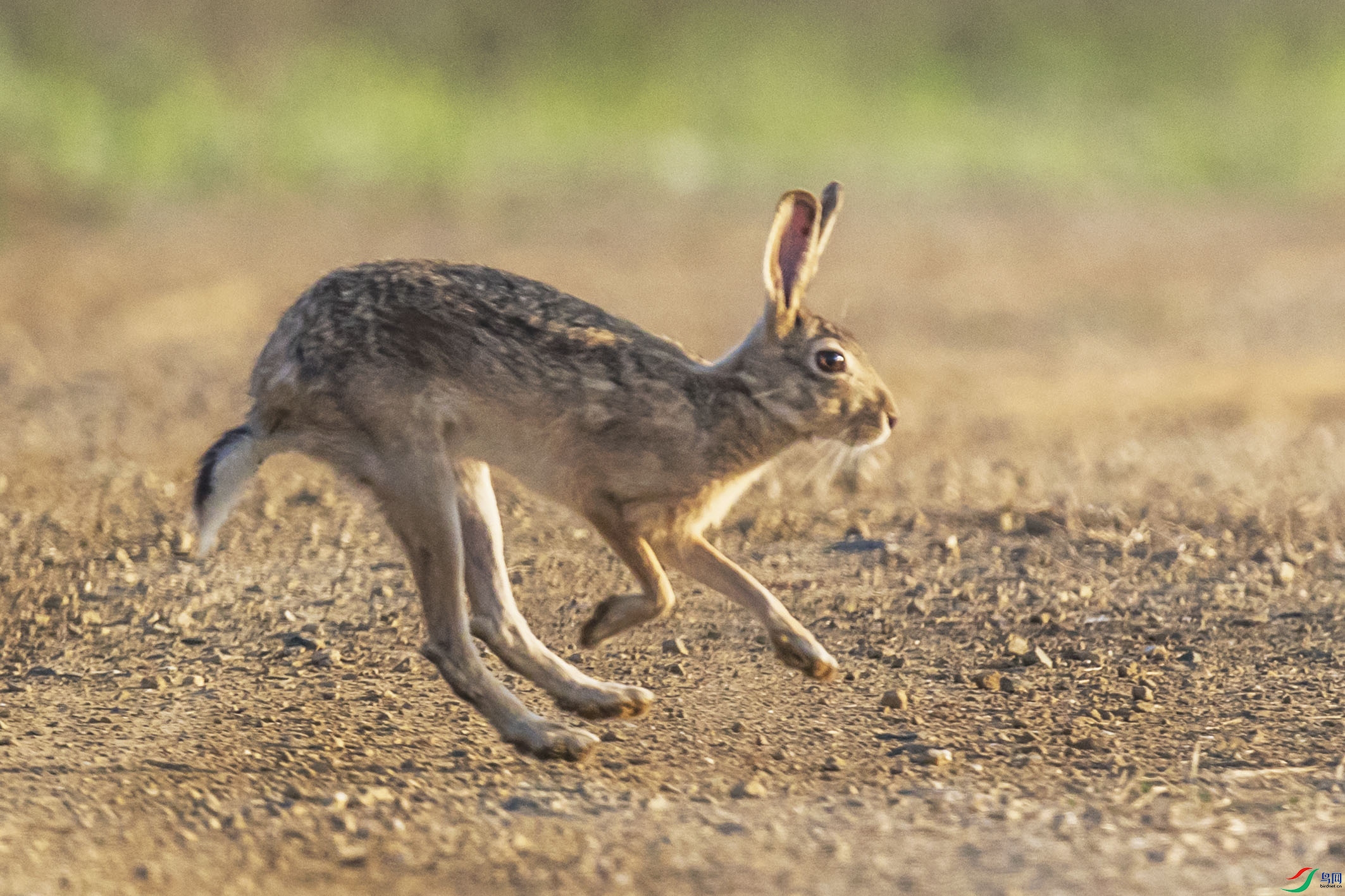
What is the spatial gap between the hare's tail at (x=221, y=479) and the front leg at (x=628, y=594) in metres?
0.87

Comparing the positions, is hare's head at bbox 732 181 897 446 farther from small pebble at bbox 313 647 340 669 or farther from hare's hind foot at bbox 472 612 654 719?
small pebble at bbox 313 647 340 669

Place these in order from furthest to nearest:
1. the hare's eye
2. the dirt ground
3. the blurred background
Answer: the blurred background → the hare's eye → the dirt ground

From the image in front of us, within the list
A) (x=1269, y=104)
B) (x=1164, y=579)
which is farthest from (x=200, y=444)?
(x=1269, y=104)

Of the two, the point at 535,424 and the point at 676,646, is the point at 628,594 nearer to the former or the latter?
the point at 535,424

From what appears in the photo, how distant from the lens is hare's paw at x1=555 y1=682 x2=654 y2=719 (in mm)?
4668

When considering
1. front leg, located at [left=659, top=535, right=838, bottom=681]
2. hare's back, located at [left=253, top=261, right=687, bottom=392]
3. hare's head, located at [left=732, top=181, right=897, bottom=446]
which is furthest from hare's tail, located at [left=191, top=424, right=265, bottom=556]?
hare's head, located at [left=732, top=181, right=897, bottom=446]

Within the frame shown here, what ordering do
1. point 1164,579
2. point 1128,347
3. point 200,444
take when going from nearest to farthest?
point 1164,579 < point 200,444 < point 1128,347

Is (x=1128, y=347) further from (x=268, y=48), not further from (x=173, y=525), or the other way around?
(x=268, y=48)

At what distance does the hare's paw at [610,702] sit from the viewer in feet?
→ 15.3

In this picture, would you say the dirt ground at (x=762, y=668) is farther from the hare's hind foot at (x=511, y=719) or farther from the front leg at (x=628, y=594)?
the front leg at (x=628, y=594)

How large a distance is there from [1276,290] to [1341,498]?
682 centimetres

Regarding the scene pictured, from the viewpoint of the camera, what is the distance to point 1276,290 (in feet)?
45.5

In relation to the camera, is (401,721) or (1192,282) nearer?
(401,721)

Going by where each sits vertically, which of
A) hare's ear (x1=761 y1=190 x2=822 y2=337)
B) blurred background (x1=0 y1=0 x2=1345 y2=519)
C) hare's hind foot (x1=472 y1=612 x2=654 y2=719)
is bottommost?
hare's hind foot (x1=472 y1=612 x2=654 y2=719)
